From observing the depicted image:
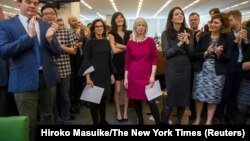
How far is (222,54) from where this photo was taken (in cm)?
280

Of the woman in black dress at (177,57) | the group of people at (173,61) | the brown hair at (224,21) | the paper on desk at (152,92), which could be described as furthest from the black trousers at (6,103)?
the brown hair at (224,21)

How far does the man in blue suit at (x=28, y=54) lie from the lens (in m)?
1.86

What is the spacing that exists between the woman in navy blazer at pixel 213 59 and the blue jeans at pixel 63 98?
5.00 feet

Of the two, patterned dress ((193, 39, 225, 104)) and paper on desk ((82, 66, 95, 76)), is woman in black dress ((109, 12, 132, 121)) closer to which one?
paper on desk ((82, 66, 95, 76))

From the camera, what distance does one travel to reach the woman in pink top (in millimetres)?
2951

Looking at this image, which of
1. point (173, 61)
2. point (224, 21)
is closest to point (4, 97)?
point (173, 61)

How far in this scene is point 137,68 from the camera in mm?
2980

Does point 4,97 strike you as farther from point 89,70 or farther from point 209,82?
point 209,82

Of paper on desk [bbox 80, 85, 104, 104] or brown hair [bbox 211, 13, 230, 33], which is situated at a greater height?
brown hair [bbox 211, 13, 230, 33]

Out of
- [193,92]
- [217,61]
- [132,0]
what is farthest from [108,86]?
[132,0]

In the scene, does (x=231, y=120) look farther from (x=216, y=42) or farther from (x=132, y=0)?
(x=132, y=0)

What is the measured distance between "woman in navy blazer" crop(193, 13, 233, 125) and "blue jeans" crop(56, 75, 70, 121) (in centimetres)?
152

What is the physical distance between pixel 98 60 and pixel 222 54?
1318 millimetres

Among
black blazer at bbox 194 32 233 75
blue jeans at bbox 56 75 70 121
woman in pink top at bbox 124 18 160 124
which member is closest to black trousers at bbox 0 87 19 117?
blue jeans at bbox 56 75 70 121
